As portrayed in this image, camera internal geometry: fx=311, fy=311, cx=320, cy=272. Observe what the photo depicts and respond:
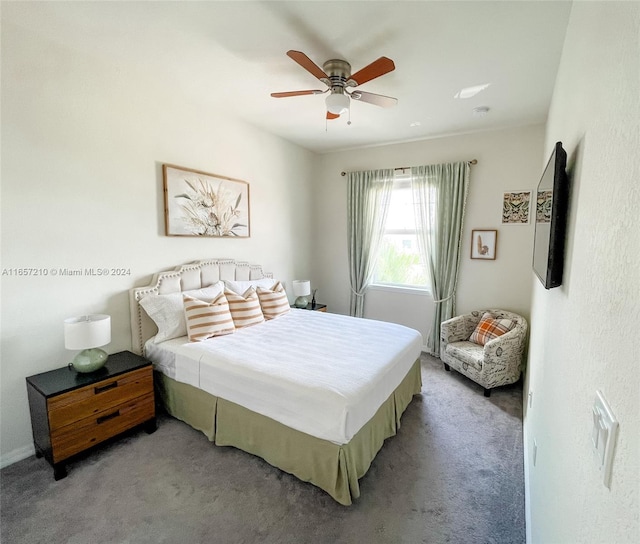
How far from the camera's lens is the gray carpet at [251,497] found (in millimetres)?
1660

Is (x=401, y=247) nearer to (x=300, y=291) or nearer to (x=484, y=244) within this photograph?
(x=484, y=244)

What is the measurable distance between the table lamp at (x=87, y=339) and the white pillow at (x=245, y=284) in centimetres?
131

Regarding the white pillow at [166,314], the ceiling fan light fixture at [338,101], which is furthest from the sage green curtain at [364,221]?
the white pillow at [166,314]

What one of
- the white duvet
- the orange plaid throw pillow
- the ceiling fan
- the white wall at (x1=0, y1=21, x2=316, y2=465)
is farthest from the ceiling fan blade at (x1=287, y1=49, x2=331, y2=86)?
the orange plaid throw pillow

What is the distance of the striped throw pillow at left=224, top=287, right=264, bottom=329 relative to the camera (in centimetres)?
310

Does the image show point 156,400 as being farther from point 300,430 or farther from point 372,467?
point 372,467

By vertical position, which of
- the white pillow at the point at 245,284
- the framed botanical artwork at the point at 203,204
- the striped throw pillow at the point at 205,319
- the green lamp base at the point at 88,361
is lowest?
the green lamp base at the point at 88,361

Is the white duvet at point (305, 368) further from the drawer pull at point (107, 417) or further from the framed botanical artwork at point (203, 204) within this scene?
the framed botanical artwork at point (203, 204)

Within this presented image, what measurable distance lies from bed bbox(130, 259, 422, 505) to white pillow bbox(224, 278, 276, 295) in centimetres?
32

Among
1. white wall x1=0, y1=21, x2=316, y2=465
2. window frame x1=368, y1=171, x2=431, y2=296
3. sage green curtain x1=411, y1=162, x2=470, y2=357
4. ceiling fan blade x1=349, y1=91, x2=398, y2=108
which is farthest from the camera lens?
window frame x1=368, y1=171, x2=431, y2=296

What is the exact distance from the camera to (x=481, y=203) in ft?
12.3

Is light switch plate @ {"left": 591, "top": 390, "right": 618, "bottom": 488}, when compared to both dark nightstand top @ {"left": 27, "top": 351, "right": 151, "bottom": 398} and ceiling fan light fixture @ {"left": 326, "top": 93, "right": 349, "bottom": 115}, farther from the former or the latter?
dark nightstand top @ {"left": 27, "top": 351, "right": 151, "bottom": 398}

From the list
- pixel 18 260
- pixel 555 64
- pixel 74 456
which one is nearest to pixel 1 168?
pixel 18 260

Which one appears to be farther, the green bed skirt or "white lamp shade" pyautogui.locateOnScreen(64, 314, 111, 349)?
"white lamp shade" pyautogui.locateOnScreen(64, 314, 111, 349)
